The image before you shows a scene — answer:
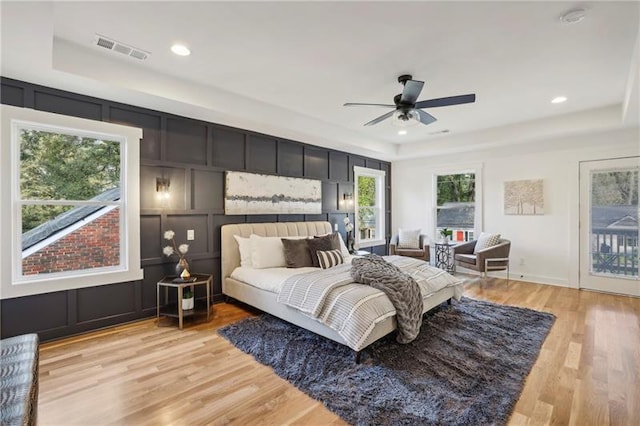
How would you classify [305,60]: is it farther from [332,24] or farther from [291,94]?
[291,94]

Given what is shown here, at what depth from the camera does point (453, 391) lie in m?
2.15

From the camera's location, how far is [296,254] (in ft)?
13.1

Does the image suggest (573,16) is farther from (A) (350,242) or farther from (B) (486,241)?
(A) (350,242)

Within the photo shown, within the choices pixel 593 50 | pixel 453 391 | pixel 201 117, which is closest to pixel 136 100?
pixel 201 117

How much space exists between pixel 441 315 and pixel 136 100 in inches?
167

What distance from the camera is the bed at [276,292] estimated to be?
106 inches

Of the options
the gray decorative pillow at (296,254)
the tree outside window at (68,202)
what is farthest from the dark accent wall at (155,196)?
the gray decorative pillow at (296,254)

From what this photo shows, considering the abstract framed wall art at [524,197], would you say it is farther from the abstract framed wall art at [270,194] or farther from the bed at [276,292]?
the abstract framed wall art at [270,194]

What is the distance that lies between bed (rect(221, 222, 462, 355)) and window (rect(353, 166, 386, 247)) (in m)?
1.65

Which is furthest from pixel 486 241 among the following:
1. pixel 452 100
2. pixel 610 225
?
pixel 452 100

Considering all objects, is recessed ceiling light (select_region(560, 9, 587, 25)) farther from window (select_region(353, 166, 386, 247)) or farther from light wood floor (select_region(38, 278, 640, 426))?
window (select_region(353, 166, 386, 247))

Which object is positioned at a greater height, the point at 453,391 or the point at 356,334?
the point at 356,334

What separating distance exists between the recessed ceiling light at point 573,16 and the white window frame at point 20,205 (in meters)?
4.12

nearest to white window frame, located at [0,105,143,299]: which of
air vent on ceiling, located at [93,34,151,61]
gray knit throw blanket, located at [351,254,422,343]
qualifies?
air vent on ceiling, located at [93,34,151,61]
